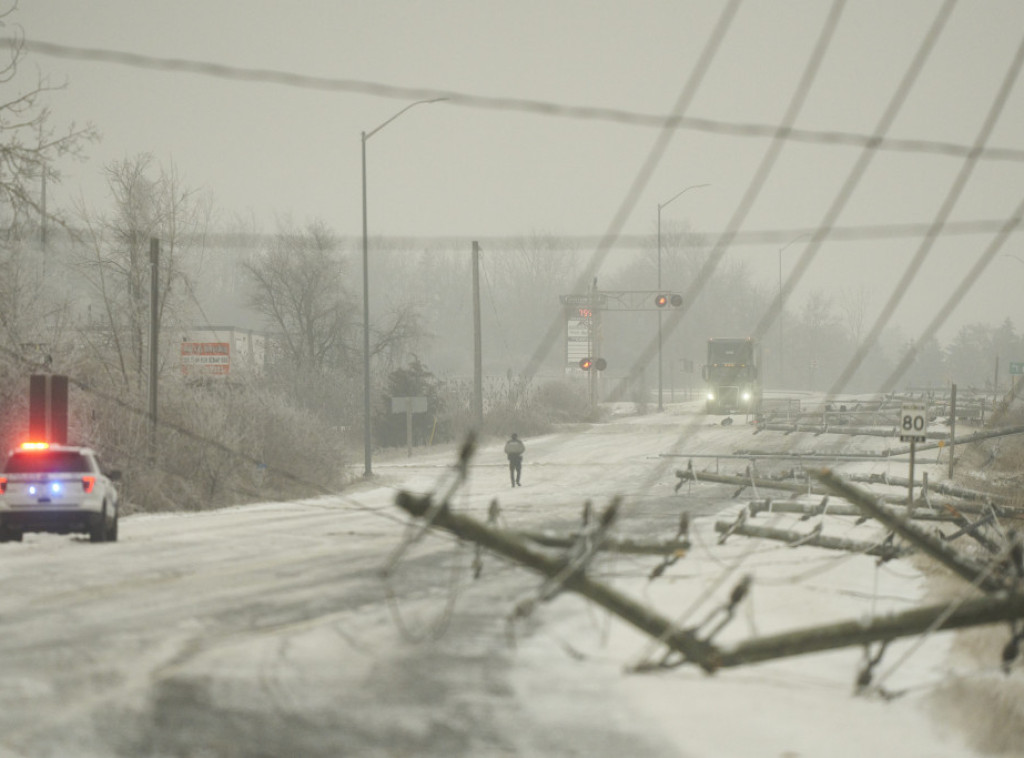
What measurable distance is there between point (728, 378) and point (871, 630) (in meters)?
64.3

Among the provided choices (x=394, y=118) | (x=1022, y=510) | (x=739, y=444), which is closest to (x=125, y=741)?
(x=1022, y=510)

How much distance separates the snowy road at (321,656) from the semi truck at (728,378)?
164ft

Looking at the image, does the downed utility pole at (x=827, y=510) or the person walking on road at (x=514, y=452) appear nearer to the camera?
the downed utility pole at (x=827, y=510)

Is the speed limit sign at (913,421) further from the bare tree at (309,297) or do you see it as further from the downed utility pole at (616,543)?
the bare tree at (309,297)

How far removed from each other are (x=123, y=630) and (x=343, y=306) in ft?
188

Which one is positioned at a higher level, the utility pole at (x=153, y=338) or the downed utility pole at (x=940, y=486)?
the utility pole at (x=153, y=338)

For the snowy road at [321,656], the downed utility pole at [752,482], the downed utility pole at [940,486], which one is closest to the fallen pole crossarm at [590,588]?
the snowy road at [321,656]

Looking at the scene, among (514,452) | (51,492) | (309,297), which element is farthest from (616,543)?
(309,297)

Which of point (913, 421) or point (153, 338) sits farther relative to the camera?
point (153, 338)

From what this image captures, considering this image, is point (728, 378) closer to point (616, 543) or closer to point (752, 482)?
point (752, 482)

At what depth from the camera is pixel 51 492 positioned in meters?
19.3

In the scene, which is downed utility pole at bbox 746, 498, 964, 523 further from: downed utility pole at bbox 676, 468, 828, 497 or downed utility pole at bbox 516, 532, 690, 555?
downed utility pole at bbox 516, 532, 690, 555

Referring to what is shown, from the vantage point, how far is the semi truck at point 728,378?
7050cm

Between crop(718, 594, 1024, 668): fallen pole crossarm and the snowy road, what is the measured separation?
3.91ft
